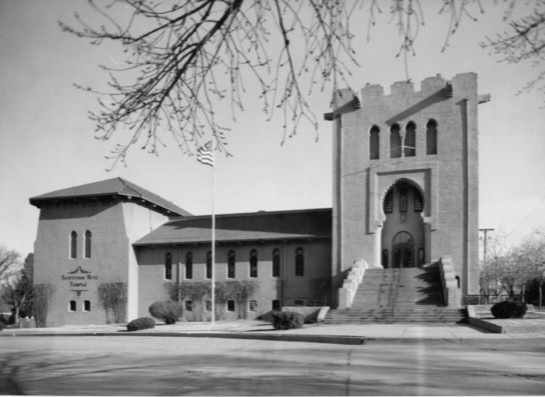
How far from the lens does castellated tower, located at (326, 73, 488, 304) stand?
3052cm

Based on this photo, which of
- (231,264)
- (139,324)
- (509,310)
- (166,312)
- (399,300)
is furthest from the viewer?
(231,264)

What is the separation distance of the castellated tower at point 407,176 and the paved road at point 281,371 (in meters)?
16.5

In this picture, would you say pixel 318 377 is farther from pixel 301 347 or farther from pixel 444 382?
pixel 301 347

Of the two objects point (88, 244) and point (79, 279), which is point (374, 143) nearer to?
point (88, 244)

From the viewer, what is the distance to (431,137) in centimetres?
3181

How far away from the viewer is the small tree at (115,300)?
36.1 m

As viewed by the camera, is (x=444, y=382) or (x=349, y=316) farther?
(x=349, y=316)

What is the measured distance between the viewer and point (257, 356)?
44.0ft

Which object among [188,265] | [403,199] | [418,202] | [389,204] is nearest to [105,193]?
[188,265]

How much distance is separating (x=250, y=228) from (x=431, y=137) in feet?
38.7

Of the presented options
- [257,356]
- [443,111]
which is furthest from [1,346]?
[443,111]

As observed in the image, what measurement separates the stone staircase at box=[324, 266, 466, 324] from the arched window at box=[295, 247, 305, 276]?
4331 millimetres

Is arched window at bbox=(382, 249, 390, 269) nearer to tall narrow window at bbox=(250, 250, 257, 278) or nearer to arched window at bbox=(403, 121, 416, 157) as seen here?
arched window at bbox=(403, 121, 416, 157)

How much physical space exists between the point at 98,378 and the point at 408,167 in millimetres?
24661
